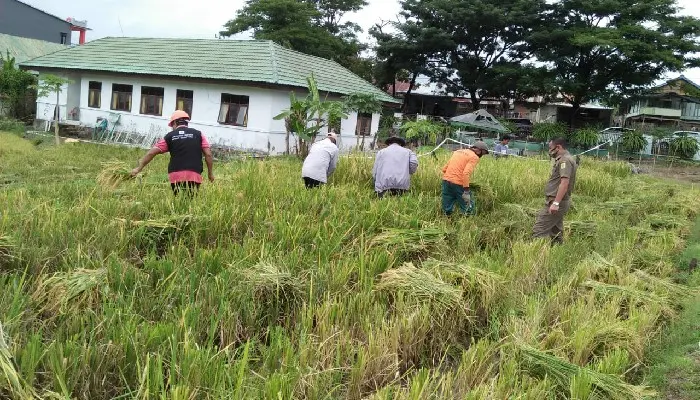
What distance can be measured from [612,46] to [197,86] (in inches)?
756

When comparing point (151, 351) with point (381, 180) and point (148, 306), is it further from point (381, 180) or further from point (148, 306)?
point (381, 180)

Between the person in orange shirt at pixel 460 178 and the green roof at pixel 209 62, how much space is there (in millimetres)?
10294

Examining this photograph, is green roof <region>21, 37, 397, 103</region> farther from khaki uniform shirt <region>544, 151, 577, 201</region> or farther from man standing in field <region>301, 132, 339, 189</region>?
khaki uniform shirt <region>544, 151, 577, 201</region>

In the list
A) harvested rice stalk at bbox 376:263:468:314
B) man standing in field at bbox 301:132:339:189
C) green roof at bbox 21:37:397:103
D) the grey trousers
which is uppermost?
green roof at bbox 21:37:397:103

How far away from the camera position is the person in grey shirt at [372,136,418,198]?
739cm

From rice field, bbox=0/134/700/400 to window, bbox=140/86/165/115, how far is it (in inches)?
532

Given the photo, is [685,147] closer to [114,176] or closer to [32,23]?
[114,176]

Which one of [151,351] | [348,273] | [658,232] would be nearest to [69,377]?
[151,351]

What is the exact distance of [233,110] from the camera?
58.1 feet

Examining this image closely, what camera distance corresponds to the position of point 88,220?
4602mm

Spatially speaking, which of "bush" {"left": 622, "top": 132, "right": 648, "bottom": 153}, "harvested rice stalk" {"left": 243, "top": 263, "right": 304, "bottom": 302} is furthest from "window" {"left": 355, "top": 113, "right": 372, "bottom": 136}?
"harvested rice stalk" {"left": 243, "top": 263, "right": 304, "bottom": 302}

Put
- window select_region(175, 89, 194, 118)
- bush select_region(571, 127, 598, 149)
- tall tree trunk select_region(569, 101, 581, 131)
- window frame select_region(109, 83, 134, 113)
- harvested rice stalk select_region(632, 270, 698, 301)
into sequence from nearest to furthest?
harvested rice stalk select_region(632, 270, 698, 301) → window select_region(175, 89, 194, 118) → window frame select_region(109, 83, 134, 113) → bush select_region(571, 127, 598, 149) → tall tree trunk select_region(569, 101, 581, 131)

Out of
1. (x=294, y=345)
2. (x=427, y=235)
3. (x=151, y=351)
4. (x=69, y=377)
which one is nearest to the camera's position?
(x=69, y=377)

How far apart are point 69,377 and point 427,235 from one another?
373cm
